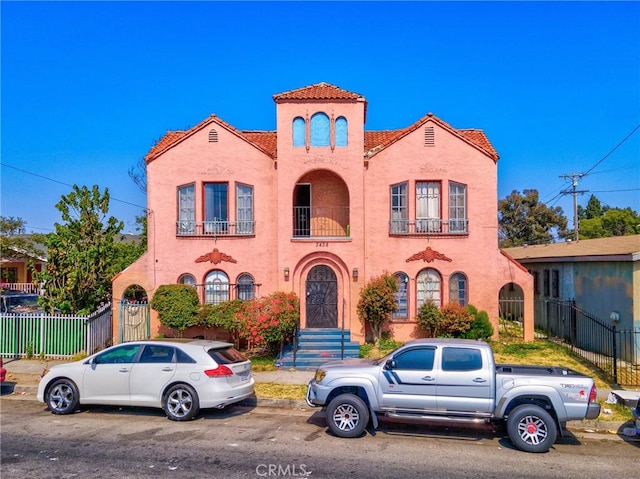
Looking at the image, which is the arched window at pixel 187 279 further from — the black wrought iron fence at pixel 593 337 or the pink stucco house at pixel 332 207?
the black wrought iron fence at pixel 593 337

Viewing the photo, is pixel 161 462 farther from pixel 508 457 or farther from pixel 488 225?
pixel 488 225

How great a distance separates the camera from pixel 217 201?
59.4 ft

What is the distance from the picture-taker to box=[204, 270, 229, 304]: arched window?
699 inches

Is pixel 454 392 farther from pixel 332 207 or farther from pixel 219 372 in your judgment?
pixel 332 207

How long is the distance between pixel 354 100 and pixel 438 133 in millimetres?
3004

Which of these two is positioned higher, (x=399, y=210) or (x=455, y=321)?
(x=399, y=210)

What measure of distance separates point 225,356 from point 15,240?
95.2 ft

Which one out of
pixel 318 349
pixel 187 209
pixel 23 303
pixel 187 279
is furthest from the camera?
pixel 23 303

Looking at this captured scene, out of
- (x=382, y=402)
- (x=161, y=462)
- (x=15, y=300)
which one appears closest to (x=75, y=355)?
(x=161, y=462)

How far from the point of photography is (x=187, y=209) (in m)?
18.1

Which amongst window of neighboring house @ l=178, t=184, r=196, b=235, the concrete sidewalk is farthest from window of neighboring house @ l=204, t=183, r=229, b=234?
the concrete sidewalk

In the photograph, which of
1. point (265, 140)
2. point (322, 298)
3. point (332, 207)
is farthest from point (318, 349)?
point (265, 140)

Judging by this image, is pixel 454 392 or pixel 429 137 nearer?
pixel 454 392

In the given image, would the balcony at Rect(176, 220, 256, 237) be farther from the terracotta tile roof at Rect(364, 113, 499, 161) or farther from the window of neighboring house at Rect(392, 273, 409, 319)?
the window of neighboring house at Rect(392, 273, 409, 319)
